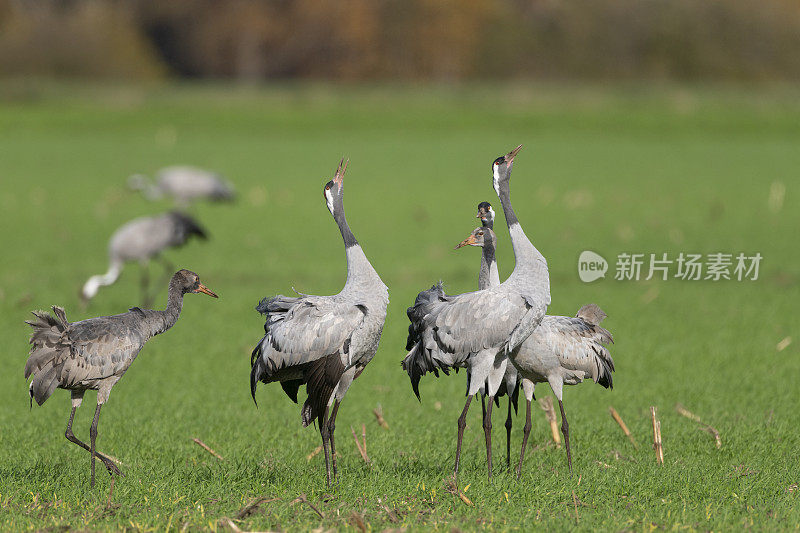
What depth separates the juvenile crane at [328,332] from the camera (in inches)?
278

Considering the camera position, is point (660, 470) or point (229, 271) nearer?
point (660, 470)

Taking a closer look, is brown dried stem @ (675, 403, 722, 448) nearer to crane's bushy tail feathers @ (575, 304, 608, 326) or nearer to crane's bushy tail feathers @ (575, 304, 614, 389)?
crane's bushy tail feathers @ (575, 304, 614, 389)

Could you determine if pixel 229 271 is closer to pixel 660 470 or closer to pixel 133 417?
pixel 133 417

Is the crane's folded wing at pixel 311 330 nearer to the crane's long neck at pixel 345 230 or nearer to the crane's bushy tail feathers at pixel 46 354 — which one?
the crane's long neck at pixel 345 230

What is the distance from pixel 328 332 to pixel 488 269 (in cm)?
127

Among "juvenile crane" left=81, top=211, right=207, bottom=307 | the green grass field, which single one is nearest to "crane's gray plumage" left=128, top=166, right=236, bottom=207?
the green grass field

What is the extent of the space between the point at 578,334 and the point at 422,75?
225 ft

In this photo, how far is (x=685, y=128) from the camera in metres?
46.8

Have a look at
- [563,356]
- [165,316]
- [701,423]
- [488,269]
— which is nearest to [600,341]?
[563,356]

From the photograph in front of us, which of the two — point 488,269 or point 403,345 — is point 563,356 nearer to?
point 488,269

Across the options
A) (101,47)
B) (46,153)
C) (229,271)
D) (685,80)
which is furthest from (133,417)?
(685,80)

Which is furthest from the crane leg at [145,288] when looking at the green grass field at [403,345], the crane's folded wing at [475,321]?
the crane's folded wing at [475,321]

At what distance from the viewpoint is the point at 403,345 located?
41.9 feet

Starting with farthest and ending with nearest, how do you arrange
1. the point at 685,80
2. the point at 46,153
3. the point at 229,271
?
the point at 685,80 < the point at 46,153 < the point at 229,271
